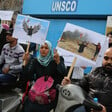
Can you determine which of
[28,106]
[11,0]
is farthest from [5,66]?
[11,0]

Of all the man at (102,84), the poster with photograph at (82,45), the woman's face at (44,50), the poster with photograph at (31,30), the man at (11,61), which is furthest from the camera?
the man at (11,61)

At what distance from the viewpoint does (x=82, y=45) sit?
11.7 ft

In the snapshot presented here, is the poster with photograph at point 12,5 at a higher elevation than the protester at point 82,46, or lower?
higher

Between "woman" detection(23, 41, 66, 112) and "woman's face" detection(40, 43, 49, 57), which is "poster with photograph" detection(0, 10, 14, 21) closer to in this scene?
"woman" detection(23, 41, 66, 112)

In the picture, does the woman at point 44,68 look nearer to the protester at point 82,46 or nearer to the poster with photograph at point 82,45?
the poster with photograph at point 82,45

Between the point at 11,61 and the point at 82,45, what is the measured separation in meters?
1.57

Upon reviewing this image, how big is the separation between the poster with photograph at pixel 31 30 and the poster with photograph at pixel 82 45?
0.72 meters

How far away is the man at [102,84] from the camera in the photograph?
8.87 ft

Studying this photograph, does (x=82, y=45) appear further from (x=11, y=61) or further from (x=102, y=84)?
(x=11, y=61)

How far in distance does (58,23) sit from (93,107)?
18.1ft

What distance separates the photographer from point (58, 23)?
789cm

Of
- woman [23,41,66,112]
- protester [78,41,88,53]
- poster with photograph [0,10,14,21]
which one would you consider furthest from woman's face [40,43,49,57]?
poster with photograph [0,10,14,21]

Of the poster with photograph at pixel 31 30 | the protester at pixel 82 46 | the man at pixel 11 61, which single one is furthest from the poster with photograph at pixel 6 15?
the protester at pixel 82 46

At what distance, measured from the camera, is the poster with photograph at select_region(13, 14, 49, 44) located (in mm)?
4375
